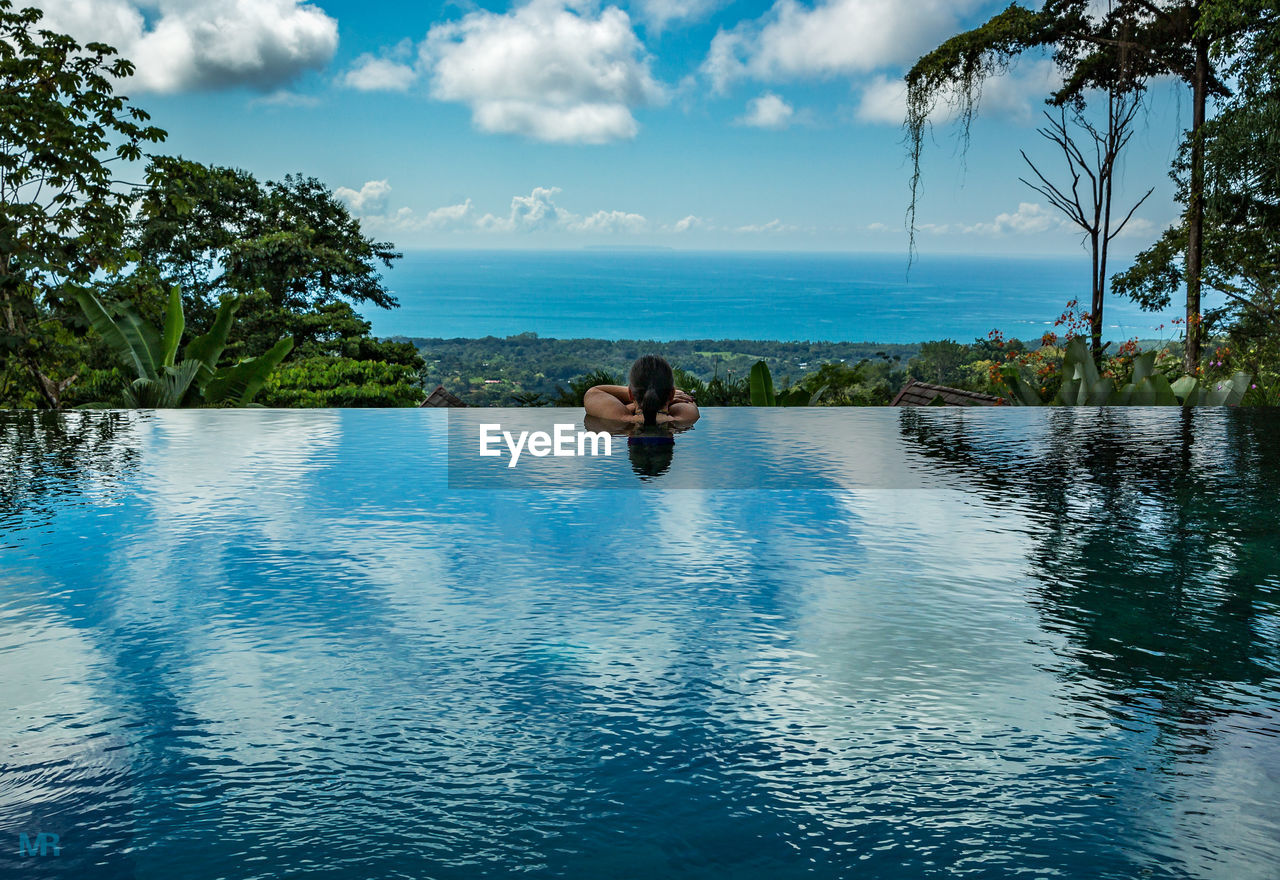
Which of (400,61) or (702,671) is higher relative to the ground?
(400,61)

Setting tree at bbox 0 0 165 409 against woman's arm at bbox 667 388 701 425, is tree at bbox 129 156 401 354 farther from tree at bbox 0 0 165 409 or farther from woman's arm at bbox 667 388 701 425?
woman's arm at bbox 667 388 701 425

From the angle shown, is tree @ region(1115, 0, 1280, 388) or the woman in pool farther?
tree @ region(1115, 0, 1280, 388)

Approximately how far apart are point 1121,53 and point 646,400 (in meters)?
9.20

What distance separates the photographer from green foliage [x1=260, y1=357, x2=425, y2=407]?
1282 cm

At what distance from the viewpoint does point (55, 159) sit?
9000 mm

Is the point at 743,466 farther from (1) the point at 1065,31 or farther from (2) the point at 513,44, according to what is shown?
(2) the point at 513,44

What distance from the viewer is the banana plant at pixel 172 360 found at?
26.1 ft

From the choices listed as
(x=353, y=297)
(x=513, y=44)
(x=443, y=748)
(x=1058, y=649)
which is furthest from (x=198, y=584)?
(x=513, y=44)

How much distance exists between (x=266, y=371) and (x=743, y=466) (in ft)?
17.7

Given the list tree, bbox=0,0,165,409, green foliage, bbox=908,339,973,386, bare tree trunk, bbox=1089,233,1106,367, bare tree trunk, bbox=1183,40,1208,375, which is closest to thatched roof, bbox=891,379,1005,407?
bare tree trunk, bbox=1089,233,1106,367

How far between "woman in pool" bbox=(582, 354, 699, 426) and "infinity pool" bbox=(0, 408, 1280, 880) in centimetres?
166

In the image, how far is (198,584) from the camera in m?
2.42

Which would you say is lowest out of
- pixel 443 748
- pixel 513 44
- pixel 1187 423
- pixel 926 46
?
pixel 443 748

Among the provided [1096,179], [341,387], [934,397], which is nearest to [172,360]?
[341,387]
